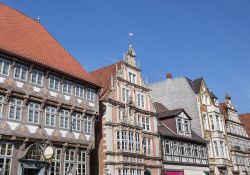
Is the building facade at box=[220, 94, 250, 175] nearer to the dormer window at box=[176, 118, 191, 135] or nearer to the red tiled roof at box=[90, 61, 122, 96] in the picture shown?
the dormer window at box=[176, 118, 191, 135]

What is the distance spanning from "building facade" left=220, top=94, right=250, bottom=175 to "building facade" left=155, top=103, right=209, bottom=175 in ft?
30.2

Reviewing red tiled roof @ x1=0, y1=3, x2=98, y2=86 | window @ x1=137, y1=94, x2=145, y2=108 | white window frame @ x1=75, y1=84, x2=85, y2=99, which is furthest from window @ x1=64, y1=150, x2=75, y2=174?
window @ x1=137, y1=94, x2=145, y2=108

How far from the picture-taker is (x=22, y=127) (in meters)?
20.7

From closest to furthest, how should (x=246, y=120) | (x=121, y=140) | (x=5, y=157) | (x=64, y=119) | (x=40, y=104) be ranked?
(x=5, y=157) → (x=40, y=104) → (x=64, y=119) → (x=121, y=140) → (x=246, y=120)

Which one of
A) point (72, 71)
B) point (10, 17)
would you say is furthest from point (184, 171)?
point (10, 17)

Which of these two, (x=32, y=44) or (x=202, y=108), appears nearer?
(x=32, y=44)

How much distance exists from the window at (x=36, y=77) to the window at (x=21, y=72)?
567mm

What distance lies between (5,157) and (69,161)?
550 cm

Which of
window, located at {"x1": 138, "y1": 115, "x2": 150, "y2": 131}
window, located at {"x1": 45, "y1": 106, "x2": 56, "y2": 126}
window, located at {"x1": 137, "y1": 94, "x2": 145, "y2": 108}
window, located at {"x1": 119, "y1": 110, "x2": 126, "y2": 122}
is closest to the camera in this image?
window, located at {"x1": 45, "y1": 106, "x2": 56, "y2": 126}

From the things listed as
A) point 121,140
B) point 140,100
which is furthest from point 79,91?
point 140,100

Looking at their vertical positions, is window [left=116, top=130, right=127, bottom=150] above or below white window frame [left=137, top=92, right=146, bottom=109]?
below

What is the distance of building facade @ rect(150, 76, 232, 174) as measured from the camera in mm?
42875

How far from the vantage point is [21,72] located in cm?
2164

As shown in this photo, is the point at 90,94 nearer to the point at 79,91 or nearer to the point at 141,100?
the point at 79,91
